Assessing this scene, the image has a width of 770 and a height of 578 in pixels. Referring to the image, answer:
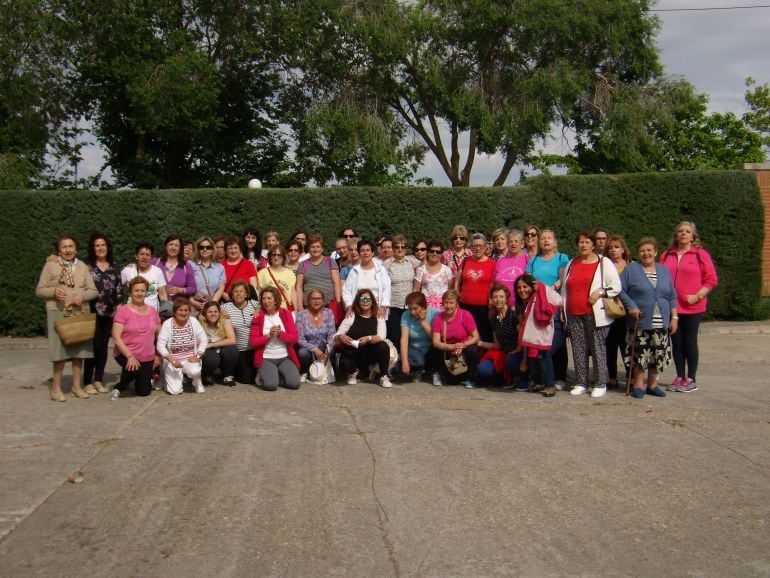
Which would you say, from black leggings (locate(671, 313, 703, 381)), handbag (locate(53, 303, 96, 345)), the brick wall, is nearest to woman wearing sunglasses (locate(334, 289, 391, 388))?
handbag (locate(53, 303, 96, 345))

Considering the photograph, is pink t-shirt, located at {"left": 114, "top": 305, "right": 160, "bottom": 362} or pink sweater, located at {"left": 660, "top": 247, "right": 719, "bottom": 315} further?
pink sweater, located at {"left": 660, "top": 247, "right": 719, "bottom": 315}

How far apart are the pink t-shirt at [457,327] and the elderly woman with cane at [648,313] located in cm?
171

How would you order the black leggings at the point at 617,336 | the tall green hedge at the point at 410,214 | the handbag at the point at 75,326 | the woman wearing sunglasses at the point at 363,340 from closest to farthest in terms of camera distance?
1. the handbag at the point at 75,326
2. the black leggings at the point at 617,336
3. the woman wearing sunglasses at the point at 363,340
4. the tall green hedge at the point at 410,214

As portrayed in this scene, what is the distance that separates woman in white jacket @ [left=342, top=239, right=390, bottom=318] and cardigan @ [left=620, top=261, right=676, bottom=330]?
2707 millimetres

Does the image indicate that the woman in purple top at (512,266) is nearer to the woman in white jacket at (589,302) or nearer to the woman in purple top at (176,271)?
the woman in white jacket at (589,302)

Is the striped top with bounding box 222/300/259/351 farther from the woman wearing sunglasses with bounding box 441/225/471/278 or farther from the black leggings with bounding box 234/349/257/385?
the woman wearing sunglasses with bounding box 441/225/471/278

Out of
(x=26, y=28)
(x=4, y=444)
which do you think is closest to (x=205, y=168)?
(x=26, y=28)

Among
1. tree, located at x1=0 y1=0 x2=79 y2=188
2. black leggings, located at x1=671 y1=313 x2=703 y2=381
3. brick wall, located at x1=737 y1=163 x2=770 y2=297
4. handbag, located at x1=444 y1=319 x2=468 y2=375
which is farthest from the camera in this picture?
tree, located at x1=0 y1=0 x2=79 y2=188

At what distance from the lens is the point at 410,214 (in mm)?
14039

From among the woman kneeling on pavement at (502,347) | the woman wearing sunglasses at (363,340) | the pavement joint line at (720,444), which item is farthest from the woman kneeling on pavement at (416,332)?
the pavement joint line at (720,444)

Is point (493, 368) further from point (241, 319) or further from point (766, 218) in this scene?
point (766, 218)

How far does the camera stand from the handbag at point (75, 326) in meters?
8.14

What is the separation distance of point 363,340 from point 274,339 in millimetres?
1016

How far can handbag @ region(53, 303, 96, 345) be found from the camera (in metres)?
8.14
